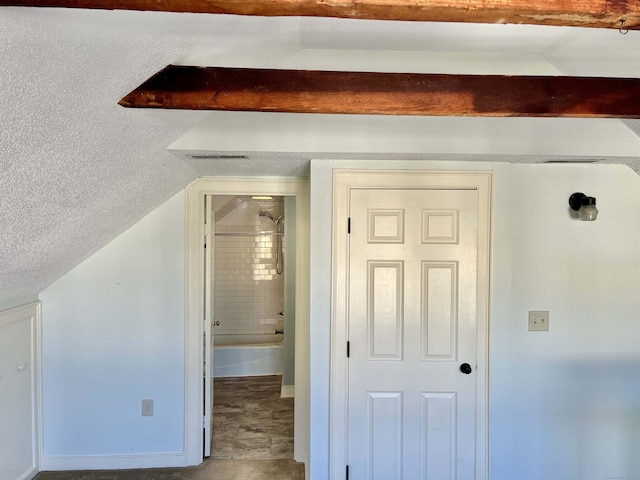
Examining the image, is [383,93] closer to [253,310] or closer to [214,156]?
[214,156]

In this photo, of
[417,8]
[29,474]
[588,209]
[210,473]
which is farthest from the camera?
[210,473]

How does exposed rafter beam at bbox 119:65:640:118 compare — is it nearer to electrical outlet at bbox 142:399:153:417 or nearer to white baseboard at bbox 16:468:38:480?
electrical outlet at bbox 142:399:153:417

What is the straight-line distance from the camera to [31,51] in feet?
2.82

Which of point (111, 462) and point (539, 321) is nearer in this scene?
point (539, 321)

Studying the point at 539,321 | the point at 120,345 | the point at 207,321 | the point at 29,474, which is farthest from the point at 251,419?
the point at 539,321

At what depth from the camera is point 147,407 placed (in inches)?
100

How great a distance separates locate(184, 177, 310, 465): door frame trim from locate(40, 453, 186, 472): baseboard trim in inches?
4.5

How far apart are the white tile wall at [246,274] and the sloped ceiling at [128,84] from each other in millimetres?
2254

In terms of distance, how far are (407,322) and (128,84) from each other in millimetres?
1826

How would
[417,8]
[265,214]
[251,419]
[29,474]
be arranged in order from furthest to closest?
[265,214], [251,419], [29,474], [417,8]

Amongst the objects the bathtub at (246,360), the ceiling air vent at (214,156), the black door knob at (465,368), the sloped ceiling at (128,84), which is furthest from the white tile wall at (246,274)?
the black door knob at (465,368)

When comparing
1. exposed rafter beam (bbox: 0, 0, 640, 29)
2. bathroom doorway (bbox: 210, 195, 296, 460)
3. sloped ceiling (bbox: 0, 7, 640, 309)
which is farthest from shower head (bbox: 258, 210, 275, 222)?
exposed rafter beam (bbox: 0, 0, 640, 29)

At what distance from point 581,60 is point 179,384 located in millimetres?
3054

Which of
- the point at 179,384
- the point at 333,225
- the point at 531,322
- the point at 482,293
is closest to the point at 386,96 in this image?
the point at 333,225
